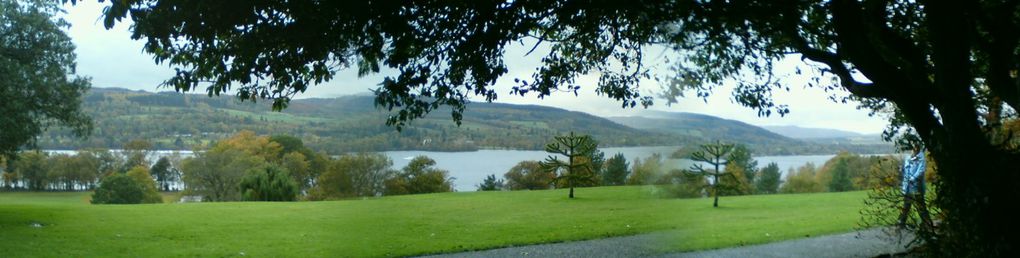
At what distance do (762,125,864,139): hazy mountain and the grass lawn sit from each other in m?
1.14

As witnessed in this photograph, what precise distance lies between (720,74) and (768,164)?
2.52 meters

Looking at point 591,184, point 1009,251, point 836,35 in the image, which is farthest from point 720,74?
point 1009,251

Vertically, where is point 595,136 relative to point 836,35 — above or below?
below

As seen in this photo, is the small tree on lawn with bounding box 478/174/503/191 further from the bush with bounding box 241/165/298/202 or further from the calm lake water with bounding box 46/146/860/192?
the bush with bounding box 241/165/298/202

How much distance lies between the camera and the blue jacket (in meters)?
6.36

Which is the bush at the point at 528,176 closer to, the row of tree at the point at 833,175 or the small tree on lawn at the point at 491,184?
the small tree on lawn at the point at 491,184

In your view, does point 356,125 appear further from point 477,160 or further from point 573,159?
point 573,159

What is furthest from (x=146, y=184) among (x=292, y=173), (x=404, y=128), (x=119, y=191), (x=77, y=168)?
(x=404, y=128)

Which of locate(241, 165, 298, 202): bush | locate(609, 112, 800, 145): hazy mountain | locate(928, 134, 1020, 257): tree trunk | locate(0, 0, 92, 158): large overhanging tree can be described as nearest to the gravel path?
locate(609, 112, 800, 145): hazy mountain

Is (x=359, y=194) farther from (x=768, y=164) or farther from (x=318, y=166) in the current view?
(x=768, y=164)

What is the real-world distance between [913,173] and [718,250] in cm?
277

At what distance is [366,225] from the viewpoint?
371 inches

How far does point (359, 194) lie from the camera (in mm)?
8836

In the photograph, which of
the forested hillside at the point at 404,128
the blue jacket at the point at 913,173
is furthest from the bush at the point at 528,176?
the blue jacket at the point at 913,173
